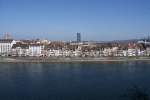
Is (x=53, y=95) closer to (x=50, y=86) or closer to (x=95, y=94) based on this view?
(x=95, y=94)

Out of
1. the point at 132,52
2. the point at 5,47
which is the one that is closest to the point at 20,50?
the point at 5,47

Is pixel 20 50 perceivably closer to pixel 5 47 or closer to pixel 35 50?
pixel 35 50

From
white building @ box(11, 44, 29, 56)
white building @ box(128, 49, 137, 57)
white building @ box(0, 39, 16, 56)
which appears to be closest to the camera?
white building @ box(11, 44, 29, 56)

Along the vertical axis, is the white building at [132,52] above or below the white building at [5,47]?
below

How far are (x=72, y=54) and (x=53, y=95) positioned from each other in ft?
42.8

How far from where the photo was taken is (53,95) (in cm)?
570

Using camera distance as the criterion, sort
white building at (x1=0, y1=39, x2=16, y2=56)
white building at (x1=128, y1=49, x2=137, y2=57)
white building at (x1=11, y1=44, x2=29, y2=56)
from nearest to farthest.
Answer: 1. white building at (x1=11, y1=44, x2=29, y2=56)
2. white building at (x1=0, y1=39, x2=16, y2=56)
3. white building at (x1=128, y1=49, x2=137, y2=57)

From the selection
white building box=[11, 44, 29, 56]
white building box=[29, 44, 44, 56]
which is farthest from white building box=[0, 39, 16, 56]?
white building box=[29, 44, 44, 56]

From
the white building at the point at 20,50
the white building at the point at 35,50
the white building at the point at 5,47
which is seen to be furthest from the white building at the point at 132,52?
the white building at the point at 5,47

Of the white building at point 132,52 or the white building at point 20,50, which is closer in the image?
the white building at point 20,50

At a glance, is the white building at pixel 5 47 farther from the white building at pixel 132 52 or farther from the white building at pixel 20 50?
the white building at pixel 132 52

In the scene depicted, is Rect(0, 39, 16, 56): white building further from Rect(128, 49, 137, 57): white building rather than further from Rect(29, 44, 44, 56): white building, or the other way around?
Rect(128, 49, 137, 57): white building

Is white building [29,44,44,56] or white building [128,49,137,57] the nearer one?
white building [29,44,44,56]

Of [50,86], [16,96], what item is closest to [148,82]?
[50,86]
